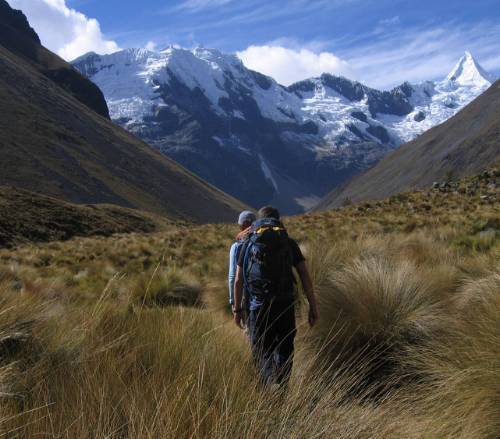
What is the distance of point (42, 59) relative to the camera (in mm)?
176375

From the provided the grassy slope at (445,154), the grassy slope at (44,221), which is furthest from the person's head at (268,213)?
the grassy slope at (445,154)

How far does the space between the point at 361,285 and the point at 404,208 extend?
18.4 metres

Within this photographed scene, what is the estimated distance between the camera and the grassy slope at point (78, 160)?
93.5 m

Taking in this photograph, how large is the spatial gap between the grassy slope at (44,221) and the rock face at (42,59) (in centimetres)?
13191

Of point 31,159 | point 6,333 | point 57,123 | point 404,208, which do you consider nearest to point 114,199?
point 31,159

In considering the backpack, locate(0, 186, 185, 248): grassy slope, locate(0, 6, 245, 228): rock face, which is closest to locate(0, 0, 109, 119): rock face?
locate(0, 6, 245, 228): rock face

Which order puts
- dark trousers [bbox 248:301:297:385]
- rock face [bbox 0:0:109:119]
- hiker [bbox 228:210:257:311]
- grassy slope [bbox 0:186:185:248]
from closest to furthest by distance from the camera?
dark trousers [bbox 248:301:297:385]
hiker [bbox 228:210:257:311]
grassy slope [bbox 0:186:185:248]
rock face [bbox 0:0:109:119]

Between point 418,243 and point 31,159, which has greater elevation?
point 31,159

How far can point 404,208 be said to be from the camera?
75.8ft

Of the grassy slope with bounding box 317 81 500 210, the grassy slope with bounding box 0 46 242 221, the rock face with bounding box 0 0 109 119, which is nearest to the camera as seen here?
the grassy slope with bounding box 0 46 242 221

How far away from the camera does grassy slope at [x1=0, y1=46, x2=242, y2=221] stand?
93.5 metres

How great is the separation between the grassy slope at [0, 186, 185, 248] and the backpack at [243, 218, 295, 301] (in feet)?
97.9

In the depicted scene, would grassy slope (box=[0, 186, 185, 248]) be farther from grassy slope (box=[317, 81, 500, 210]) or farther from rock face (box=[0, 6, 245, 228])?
grassy slope (box=[317, 81, 500, 210])

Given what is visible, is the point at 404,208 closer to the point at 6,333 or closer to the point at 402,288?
the point at 402,288
